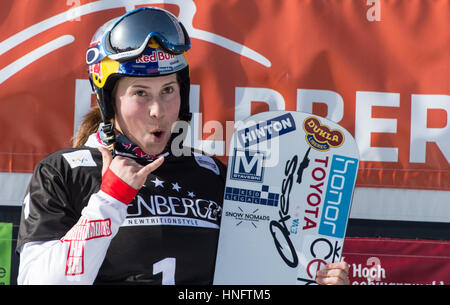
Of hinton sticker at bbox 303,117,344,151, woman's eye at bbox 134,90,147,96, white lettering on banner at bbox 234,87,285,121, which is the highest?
white lettering on banner at bbox 234,87,285,121

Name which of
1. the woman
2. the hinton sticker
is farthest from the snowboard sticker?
the woman

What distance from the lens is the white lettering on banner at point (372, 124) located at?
117 inches

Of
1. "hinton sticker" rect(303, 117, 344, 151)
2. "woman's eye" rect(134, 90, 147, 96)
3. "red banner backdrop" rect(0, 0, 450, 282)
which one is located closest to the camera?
"woman's eye" rect(134, 90, 147, 96)

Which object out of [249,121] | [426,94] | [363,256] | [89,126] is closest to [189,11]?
[249,121]

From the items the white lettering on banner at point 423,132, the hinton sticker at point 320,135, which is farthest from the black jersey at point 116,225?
the white lettering on banner at point 423,132

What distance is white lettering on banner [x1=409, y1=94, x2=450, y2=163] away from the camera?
2.98 m

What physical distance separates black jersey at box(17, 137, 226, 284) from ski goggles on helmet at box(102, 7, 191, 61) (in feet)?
1.25

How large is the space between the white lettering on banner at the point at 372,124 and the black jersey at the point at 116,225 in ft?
3.91

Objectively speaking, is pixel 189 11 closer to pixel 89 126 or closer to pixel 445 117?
pixel 89 126

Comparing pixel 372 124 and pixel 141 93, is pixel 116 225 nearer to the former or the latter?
pixel 141 93

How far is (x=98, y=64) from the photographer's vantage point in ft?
6.54

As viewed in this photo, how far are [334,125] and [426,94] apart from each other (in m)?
0.90

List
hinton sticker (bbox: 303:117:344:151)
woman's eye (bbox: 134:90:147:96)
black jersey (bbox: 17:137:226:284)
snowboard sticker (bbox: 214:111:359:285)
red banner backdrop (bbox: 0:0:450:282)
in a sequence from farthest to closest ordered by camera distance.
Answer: red banner backdrop (bbox: 0:0:450:282) < hinton sticker (bbox: 303:117:344:151) < snowboard sticker (bbox: 214:111:359:285) < woman's eye (bbox: 134:90:147:96) < black jersey (bbox: 17:137:226:284)

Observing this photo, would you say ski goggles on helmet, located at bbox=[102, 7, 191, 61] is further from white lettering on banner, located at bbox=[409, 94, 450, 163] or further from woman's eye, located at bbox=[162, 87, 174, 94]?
white lettering on banner, located at bbox=[409, 94, 450, 163]
